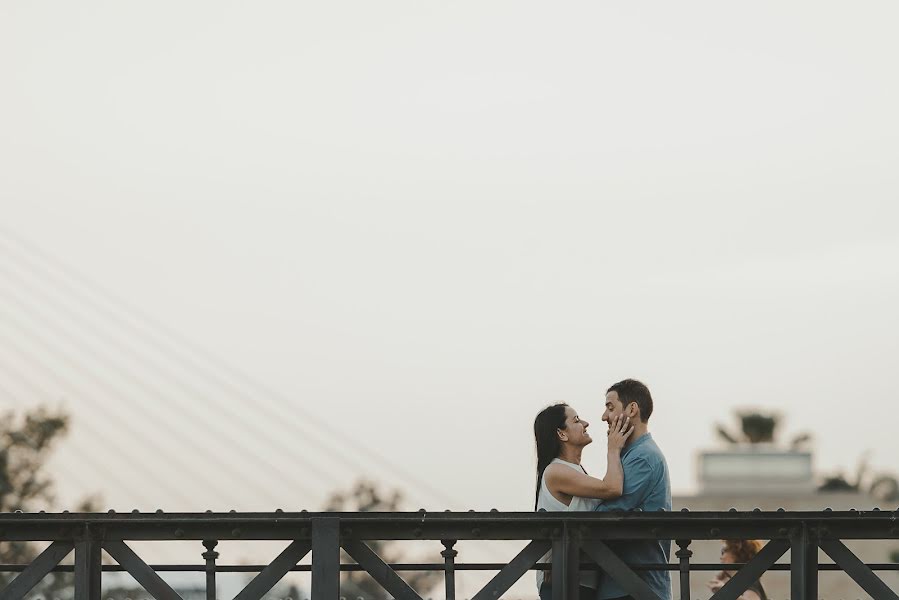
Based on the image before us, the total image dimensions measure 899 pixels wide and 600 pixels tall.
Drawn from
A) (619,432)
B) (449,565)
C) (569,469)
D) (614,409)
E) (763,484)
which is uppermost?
(763,484)

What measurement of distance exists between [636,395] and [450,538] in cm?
135

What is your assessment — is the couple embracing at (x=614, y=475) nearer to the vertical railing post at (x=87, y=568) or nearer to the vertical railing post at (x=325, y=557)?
the vertical railing post at (x=325, y=557)

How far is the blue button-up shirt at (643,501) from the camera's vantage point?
9.52 m

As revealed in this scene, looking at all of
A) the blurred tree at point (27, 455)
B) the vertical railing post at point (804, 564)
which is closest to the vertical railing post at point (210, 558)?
the vertical railing post at point (804, 564)

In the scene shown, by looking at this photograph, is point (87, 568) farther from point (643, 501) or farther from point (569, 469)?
point (643, 501)

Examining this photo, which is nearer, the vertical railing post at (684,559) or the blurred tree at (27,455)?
the vertical railing post at (684,559)

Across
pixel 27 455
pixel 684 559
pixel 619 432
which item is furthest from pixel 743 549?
pixel 27 455

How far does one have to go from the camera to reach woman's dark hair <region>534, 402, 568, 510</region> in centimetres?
978

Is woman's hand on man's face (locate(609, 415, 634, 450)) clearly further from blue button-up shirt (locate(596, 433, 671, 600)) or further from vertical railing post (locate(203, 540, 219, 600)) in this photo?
vertical railing post (locate(203, 540, 219, 600))

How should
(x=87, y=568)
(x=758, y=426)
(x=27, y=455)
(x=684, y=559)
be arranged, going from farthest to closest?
(x=758, y=426) → (x=27, y=455) → (x=87, y=568) → (x=684, y=559)

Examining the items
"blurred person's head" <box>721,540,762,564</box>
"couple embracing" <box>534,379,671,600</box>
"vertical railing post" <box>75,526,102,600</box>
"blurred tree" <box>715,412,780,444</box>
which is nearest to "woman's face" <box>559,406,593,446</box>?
"couple embracing" <box>534,379,671,600</box>

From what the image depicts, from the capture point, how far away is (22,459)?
52.7 meters

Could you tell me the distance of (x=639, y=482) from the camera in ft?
31.2

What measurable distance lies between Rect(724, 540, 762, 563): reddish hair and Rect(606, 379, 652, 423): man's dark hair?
1.65 m
